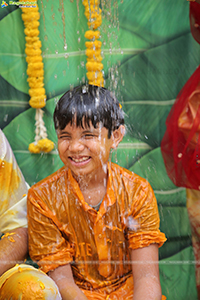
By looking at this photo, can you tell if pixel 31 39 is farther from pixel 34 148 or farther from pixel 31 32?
pixel 34 148

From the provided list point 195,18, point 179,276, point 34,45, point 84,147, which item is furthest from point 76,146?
point 179,276

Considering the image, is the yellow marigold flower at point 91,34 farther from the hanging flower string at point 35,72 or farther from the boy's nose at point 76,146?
the boy's nose at point 76,146

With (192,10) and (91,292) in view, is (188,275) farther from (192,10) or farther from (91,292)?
(192,10)

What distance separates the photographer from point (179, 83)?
2234mm

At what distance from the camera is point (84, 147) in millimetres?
1406

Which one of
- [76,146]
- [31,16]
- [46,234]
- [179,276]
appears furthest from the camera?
[179,276]

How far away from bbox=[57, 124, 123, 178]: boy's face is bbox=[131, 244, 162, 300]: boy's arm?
1.35 feet

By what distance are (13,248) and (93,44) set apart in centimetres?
125

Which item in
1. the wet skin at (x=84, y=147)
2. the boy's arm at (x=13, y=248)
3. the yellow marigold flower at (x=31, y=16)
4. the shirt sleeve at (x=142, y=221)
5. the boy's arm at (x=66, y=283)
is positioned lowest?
the boy's arm at (x=66, y=283)

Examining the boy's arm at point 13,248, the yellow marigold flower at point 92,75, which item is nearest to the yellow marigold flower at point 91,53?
the yellow marigold flower at point 92,75

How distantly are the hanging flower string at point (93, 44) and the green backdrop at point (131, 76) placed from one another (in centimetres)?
5

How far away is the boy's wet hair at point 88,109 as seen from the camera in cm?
139

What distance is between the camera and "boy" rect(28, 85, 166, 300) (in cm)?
143

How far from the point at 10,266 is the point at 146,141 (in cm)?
119
